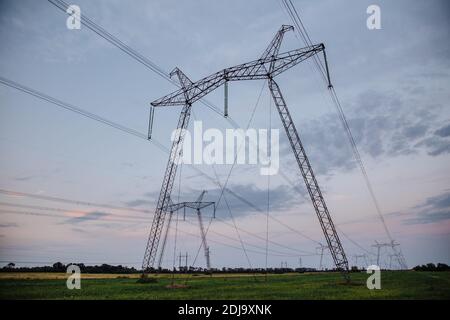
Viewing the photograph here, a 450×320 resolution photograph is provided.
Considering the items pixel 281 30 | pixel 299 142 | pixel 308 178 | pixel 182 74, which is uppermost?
pixel 281 30

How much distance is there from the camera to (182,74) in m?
52.9
